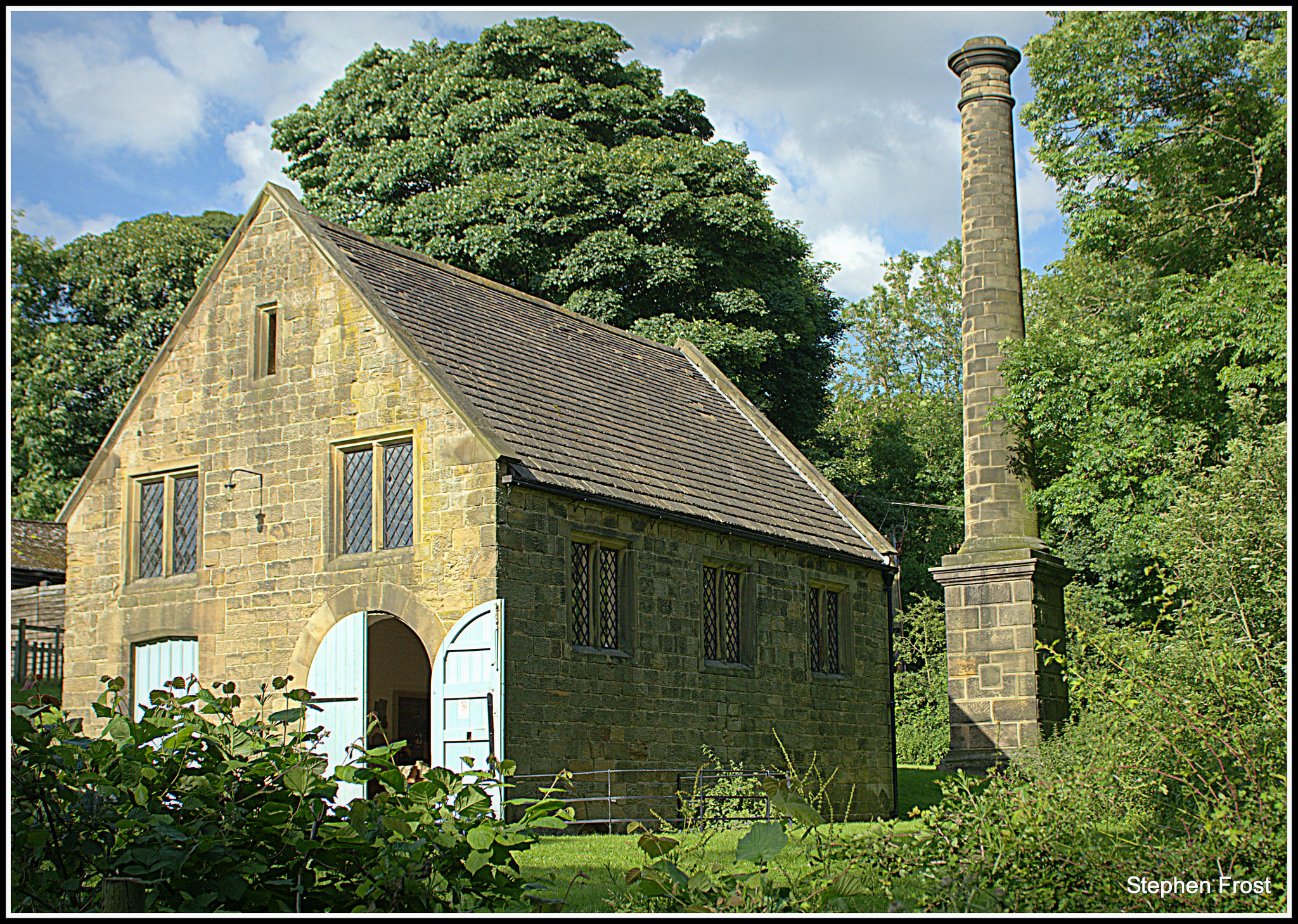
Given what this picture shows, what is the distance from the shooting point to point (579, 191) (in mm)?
30984

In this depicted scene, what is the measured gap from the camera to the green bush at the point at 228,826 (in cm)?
634

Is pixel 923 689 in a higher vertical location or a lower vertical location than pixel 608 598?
lower

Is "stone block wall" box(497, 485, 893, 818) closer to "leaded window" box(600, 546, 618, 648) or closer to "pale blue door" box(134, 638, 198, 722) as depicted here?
"leaded window" box(600, 546, 618, 648)

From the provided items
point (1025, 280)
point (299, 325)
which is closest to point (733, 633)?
point (299, 325)

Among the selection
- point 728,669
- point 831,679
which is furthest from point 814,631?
point 728,669

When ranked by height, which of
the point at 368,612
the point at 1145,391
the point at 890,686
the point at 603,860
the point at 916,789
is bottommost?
the point at 916,789

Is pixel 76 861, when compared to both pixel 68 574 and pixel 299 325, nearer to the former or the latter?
pixel 299 325

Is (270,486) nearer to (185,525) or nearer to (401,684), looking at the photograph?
(185,525)

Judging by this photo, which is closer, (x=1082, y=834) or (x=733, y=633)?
(x=1082, y=834)

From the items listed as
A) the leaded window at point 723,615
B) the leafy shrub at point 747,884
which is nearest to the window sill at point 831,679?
the leaded window at point 723,615

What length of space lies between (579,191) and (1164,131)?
43.3 feet

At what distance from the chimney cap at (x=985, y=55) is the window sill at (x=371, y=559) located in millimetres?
13735

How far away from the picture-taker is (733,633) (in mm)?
19344

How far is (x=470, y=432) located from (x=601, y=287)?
16376 mm
